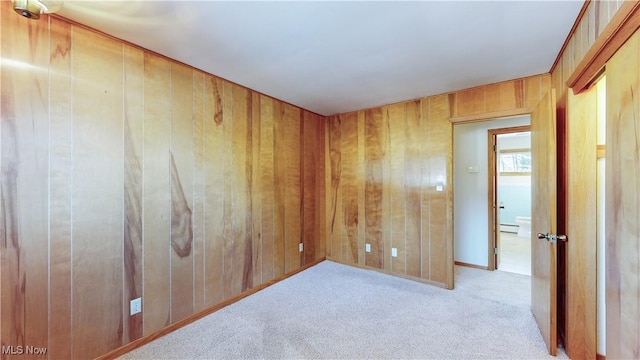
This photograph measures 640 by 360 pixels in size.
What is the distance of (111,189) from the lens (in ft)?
6.19

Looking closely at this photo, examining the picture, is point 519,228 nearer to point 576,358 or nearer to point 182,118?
point 576,358

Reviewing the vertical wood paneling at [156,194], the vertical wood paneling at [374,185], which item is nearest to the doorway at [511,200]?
the vertical wood paneling at [374,185]

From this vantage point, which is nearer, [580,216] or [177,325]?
[580,216]

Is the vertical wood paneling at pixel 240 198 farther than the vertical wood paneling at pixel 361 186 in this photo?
No

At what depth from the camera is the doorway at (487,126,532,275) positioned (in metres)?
3.75

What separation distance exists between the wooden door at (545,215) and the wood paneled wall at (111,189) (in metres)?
2.70

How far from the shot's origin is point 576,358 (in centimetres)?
180

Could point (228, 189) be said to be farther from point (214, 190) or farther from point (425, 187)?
point (425, 187)

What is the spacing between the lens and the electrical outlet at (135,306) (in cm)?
198

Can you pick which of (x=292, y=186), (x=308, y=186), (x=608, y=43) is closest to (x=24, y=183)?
(x=292, y=186)

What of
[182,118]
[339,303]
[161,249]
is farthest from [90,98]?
[339,303]

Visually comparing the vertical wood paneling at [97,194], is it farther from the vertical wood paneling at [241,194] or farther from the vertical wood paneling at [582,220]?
the vertical wood paneling at [582,220]

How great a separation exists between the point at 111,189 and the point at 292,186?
204cm

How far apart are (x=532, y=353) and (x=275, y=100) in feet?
11.3
